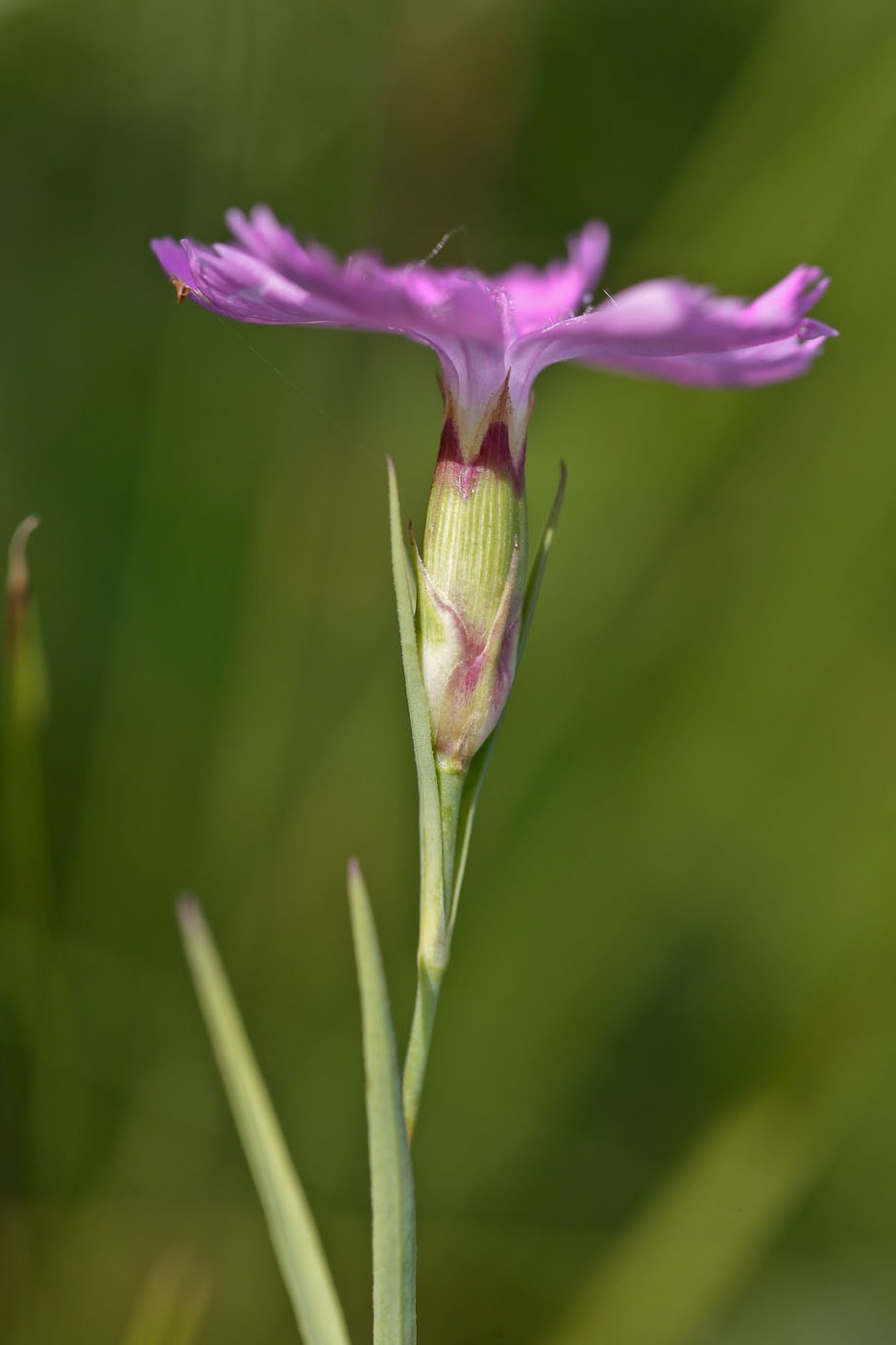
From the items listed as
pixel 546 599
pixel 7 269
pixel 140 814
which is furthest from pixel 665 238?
pixel 140 814

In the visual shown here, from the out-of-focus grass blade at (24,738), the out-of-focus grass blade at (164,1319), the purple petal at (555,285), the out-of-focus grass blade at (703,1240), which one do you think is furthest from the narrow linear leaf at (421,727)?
the out-of-focus grass blade at (703,1240)

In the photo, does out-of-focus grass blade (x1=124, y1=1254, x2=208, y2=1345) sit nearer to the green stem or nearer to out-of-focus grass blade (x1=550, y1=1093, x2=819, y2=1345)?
the green stem

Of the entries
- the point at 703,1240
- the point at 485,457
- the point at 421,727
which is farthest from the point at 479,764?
the point at 703,1240

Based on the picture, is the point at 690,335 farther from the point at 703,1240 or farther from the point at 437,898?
the point at 703,1240

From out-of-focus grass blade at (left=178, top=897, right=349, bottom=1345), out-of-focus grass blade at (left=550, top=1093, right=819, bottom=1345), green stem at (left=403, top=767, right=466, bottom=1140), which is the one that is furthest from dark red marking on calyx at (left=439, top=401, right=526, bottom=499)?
out-of-focus grass blade at (left=550, top=1093, right=819, bottom=1345)

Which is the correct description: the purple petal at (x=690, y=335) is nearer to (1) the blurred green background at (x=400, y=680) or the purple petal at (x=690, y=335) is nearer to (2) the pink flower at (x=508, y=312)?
(2) the pink flower at (x=508, y=312)
